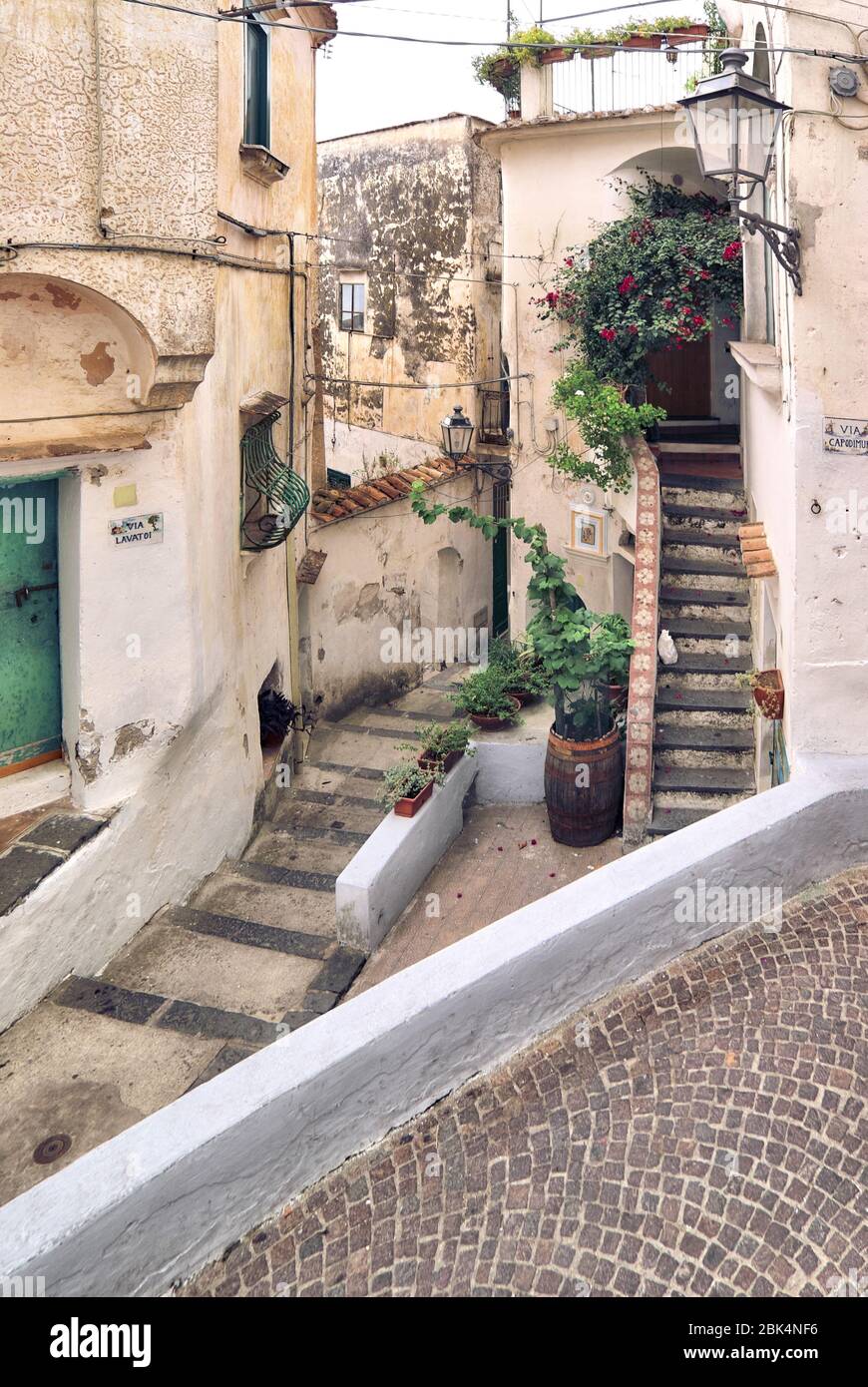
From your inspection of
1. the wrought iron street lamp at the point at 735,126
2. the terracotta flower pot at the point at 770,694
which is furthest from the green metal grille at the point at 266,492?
the wrought iron street lamp at the point at 735,126

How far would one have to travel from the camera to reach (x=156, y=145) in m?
6.37

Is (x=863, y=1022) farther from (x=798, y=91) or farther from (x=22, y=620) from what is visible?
(x=22, y=620)

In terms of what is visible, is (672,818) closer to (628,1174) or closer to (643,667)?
(643,667)

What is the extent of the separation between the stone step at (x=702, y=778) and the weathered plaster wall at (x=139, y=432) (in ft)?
12.4

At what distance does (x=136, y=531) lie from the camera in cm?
765

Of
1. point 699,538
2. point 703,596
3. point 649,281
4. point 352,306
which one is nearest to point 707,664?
point 703,596

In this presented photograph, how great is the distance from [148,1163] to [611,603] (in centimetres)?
1110

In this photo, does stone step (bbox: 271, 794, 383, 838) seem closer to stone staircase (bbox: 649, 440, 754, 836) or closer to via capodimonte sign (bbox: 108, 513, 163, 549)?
stone staircase (bbox: 649, 440, 754, 836)

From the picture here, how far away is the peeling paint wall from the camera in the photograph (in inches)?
705

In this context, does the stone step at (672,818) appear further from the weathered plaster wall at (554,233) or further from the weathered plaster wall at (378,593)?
the weathered plaster wall at (378,593)

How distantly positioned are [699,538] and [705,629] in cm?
126

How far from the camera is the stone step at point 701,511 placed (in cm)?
1149

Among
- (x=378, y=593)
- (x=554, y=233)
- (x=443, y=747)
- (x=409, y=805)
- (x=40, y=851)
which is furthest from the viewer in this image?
(x=378, y=593)
